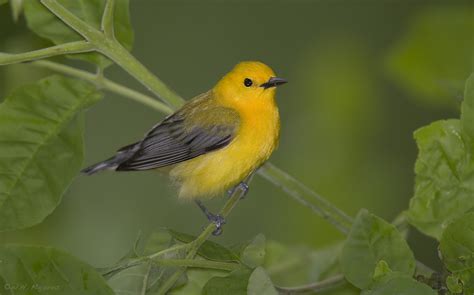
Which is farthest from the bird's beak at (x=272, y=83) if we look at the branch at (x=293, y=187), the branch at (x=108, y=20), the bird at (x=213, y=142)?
the branch at (x=108, y=20)

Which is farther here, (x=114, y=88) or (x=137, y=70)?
(x=114, y=88)

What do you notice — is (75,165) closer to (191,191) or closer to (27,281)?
(27,281)

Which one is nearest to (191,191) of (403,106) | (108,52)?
(108,52)

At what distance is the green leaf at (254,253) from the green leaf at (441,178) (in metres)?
0.47

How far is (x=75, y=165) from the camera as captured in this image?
7.93 ft

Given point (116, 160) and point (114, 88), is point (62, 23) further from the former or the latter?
point (116, 160)

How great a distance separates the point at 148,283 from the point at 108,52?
703mm

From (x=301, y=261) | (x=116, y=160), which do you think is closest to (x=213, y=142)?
(x=116, y=160)

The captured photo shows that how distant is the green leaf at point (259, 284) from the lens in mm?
2039

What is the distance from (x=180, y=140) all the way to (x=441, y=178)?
1.49 meters

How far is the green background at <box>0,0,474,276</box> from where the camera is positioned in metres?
3.46

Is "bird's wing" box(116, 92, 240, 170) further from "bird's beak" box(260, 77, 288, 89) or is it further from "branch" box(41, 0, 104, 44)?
"branch" box(41, 0, 104, 44)

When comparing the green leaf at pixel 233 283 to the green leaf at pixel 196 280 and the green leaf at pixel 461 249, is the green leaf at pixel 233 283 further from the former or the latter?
the green leaf at pixel 461 249

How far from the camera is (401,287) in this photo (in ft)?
6.85
